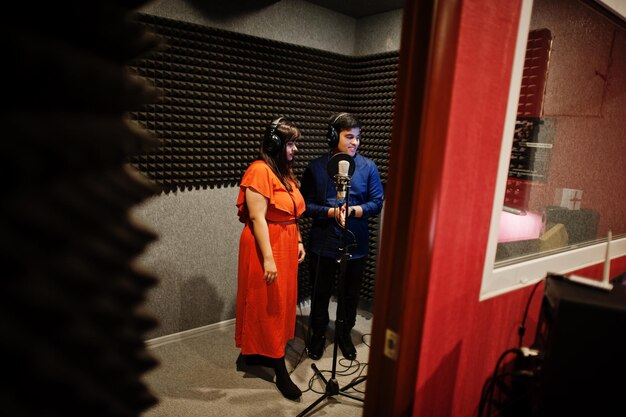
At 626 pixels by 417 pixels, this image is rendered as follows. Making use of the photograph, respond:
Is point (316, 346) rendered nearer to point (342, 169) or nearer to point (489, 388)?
point (342, 169)

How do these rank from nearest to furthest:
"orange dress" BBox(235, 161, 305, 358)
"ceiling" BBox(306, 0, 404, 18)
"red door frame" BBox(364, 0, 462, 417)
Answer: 1. "red door frame" BBox(364, 0, 462, 417)
2. "orange dress" BBox(235, 161, 305, 358)
3. "ceiling" BBox(306, 0, 404, 18)

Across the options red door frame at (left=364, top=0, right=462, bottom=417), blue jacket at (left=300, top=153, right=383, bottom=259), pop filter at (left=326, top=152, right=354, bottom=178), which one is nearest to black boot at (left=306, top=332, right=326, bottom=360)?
blue jacket at (left=300, top=153, right=383, bottom=259)

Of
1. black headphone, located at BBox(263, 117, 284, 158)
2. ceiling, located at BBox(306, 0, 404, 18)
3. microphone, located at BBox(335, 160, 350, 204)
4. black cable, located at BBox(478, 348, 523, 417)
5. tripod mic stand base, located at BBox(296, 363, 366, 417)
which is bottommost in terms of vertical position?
tripod mic stand base, located at BBox(296, 363, 366, 417)

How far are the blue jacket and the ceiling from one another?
4.82 feet

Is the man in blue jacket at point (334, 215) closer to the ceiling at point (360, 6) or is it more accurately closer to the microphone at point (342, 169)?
the microphone at point (342, 169)

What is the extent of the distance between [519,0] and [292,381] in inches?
96.2

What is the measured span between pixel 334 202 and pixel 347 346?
1.16 metres

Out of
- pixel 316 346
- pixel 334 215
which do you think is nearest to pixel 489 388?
pixel 334 215

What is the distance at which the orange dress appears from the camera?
2.39m

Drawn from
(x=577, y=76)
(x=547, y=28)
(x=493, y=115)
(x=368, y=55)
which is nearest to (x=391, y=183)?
(x=493, y=115)

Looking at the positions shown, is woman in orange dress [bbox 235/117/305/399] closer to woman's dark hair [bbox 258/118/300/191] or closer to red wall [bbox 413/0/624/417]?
woman's dark hair [bbox 258/118/300/191]

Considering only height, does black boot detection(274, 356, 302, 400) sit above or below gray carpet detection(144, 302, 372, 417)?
above

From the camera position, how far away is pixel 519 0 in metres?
1.11

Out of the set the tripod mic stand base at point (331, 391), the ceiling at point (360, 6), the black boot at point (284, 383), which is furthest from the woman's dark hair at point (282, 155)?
the ceiling at point (360, 6)
